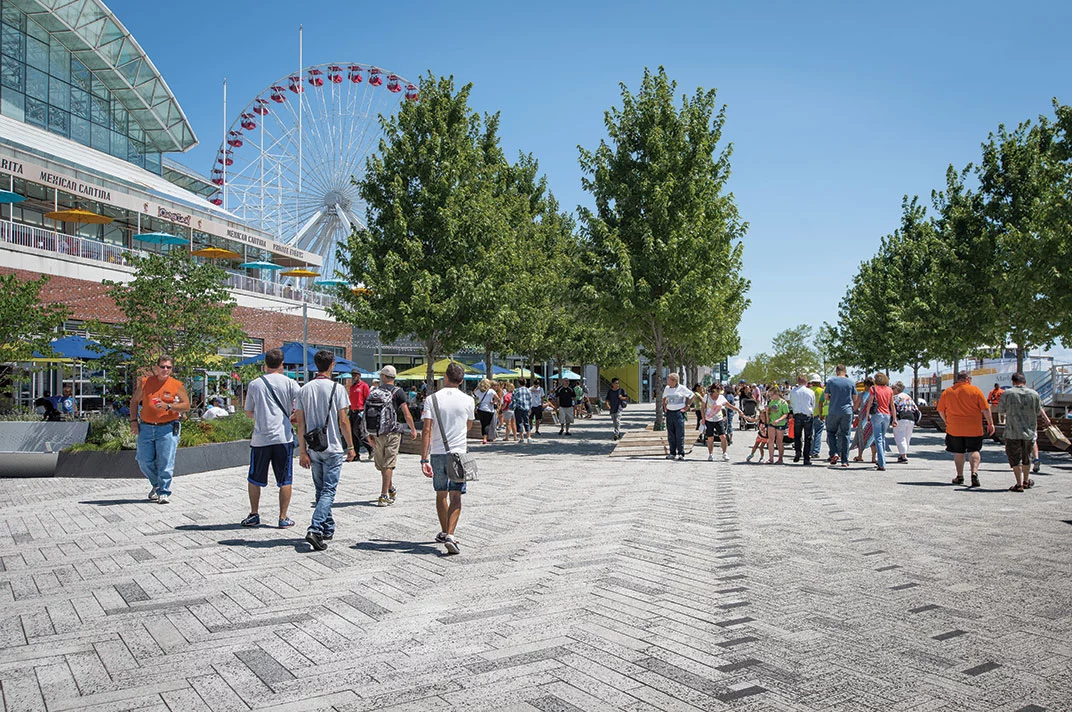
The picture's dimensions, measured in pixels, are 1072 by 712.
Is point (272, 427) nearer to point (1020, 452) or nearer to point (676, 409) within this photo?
point (676, 409)

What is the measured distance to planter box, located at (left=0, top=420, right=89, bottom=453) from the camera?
1348cm

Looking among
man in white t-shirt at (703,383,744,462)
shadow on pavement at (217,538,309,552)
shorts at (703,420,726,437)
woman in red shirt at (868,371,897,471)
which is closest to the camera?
shadow on pavement at (217,538,309,552)

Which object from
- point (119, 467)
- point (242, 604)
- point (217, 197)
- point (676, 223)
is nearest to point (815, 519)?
point (242, 604)

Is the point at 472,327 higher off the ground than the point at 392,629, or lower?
higher

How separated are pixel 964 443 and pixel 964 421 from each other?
33 centimetres

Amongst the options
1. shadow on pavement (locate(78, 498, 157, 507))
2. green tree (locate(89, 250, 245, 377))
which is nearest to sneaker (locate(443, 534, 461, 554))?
shadow on pavement (locate(78, 498, 157, 507))

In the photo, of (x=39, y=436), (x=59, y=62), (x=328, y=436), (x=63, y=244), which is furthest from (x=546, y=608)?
(x=59, y=62)

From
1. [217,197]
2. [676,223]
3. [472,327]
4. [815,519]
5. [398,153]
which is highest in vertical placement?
[217,197]

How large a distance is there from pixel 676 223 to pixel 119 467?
45.4ft

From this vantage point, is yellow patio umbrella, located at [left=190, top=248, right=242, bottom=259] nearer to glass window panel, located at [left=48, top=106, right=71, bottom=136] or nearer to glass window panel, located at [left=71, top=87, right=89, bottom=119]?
glass window panel, located at [left=48, top=106, right=71, bottom=136]

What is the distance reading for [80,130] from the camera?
39594 millimetres

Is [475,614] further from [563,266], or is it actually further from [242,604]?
[563,266]

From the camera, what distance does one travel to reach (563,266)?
2902cm

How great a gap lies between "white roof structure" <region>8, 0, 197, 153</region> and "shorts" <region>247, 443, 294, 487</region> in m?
38.6
